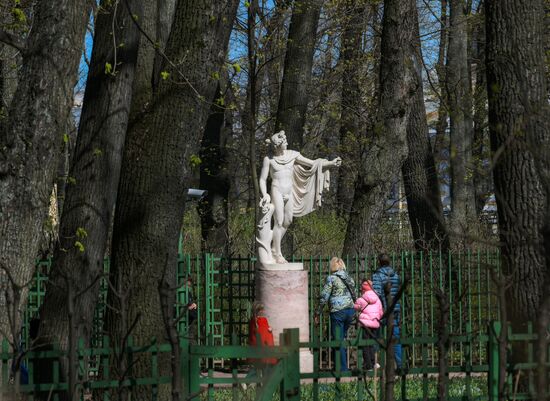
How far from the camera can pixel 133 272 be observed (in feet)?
29.3

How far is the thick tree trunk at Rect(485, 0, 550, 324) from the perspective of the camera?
8773 millimetres

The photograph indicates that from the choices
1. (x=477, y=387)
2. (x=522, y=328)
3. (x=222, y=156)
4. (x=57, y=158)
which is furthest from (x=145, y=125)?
(x=222, y=156)

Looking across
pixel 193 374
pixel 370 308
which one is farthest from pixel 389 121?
pixel 193 374

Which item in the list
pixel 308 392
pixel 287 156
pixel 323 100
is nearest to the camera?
pixel 308 392

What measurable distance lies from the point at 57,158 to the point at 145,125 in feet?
6.02

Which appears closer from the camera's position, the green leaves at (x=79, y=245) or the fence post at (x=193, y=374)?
the fence post at (x=193, y=374)

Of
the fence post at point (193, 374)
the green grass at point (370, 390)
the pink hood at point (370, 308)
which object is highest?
the pink hood at point (370, 308)

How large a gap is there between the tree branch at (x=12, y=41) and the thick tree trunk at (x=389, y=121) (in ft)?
30.4

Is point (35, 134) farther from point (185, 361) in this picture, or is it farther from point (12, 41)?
point (185, 361)

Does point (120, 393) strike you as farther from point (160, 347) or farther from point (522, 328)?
point (522, 328)

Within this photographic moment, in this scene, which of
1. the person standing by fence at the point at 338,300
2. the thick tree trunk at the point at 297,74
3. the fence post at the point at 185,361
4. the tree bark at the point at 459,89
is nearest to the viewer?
the fence post at the point at 185,361

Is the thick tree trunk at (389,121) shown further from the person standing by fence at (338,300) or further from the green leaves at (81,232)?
the green leaves at (81,232)

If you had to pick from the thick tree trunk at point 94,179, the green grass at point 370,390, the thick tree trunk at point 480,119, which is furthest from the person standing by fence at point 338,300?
the thick tree trunk at point 480,119

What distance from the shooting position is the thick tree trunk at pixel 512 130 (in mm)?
8773
